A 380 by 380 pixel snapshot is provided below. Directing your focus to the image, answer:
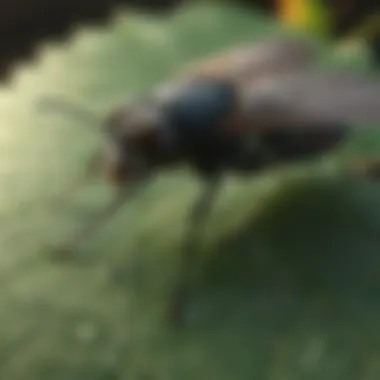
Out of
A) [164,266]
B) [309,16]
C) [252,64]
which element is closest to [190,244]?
[164,266]

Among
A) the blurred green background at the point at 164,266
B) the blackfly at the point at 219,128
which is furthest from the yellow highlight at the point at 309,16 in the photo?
the blackfly at the point at 219,128

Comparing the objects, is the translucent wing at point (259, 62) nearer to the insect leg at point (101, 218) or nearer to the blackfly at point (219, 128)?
the blackfly at point (219, 128)

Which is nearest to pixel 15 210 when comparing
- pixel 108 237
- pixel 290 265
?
pixel 108 237

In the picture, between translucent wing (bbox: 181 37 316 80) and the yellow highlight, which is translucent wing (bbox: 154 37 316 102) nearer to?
translucent wing (bbox: 181 37 316 80)

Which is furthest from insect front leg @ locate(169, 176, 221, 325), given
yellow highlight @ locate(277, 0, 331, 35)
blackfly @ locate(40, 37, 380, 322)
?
yellow highlight @ locate(277, 0, 331, 35)

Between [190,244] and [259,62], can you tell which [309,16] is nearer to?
[259,62]

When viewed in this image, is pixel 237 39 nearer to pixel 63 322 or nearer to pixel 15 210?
pixel 15 210
